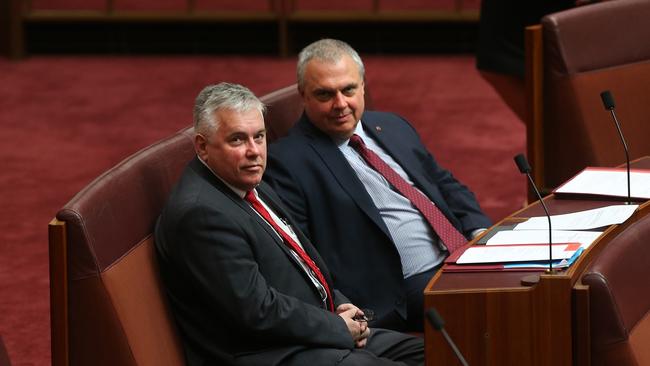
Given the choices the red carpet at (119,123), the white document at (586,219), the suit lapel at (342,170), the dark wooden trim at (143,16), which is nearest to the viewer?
the white document at (586,219)

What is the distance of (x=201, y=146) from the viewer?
9.59ft

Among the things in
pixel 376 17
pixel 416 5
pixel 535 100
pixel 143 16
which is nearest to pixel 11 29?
pixel 143 16

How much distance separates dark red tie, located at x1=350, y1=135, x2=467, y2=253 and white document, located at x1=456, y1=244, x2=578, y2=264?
1.79 feet

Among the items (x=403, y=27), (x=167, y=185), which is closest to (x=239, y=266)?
(x=167, y=185)

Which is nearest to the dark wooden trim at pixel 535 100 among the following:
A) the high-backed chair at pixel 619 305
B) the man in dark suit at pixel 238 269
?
the man in dark suit at pixel 238 269

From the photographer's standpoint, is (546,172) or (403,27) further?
(403,27)

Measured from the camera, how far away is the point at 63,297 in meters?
2.57

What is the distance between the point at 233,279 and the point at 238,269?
0.09ft

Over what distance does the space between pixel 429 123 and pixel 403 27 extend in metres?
1.55

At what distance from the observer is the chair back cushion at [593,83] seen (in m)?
4.22

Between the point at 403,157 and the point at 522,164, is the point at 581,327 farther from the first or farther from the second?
the point at 403,157

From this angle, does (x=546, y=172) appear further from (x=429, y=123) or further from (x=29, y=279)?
(x=429, y=123)

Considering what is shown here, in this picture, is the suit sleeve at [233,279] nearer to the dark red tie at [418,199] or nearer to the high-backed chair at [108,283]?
the high-backed chair at [108,283]

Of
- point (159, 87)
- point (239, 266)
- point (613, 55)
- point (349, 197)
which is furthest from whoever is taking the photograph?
point (159, 87)
